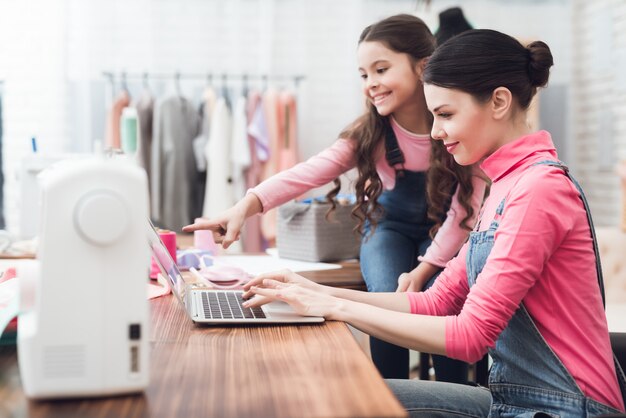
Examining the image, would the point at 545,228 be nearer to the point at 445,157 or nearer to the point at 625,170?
the point at 445,157

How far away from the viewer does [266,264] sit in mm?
2133

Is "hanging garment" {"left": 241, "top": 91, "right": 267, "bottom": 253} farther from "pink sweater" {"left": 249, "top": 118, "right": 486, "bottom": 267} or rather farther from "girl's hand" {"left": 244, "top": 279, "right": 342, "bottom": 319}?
"girl's hand" {"left": 244, "top": 279, "right": 342, "bottom": 319}

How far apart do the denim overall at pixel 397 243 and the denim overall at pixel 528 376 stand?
628mm

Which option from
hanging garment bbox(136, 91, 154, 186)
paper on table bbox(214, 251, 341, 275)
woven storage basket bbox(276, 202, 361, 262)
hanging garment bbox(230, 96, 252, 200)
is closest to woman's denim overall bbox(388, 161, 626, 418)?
paper on table bbox(214, 251, 341, 275)

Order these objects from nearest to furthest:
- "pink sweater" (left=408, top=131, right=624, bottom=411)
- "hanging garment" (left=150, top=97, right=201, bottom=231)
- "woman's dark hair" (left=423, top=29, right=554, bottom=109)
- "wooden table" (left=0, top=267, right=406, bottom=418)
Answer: "wooden table" (left=0, top=267, right=406, bottom=418), "pink sweater" (left=408, top=131, right=624, bottom=411), "woman's dark hair" (left=423, top=29, right=554, bottom=109), "hanging garment" (left=150, top=97, right=201, bottom=231)

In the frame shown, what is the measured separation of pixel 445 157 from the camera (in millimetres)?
2008

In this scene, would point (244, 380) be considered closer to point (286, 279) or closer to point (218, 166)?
point (286, 279)

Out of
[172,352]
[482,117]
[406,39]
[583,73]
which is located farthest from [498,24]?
[172,352]

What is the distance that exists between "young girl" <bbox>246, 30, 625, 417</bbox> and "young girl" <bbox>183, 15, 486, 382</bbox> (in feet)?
1.85

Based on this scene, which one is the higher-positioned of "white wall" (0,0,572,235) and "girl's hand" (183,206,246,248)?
"white wall" (0,0,572,235)

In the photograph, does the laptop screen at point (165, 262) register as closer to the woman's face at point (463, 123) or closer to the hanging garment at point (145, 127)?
the woman's face at point (463, 123)

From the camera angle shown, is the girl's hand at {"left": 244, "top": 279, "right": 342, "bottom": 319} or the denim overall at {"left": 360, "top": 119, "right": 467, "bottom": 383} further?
the denim overall at {"left": 360, "top": 119, "right": 467, "bottom": 383}

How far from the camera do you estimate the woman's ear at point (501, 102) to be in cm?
132

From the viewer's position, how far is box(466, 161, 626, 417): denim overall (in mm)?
1188
